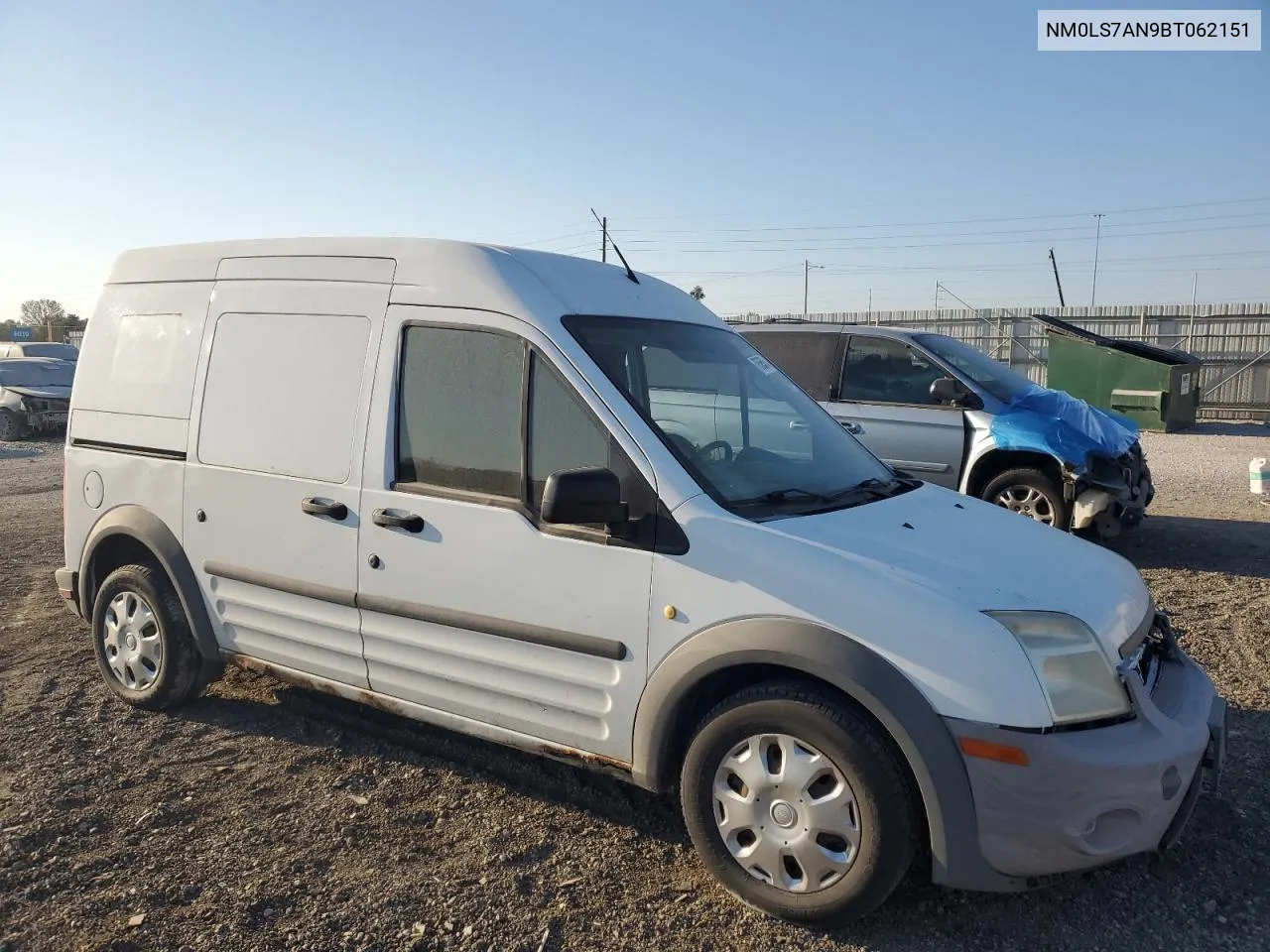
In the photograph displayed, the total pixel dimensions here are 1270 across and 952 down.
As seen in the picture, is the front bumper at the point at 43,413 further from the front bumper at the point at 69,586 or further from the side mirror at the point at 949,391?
the side mirror at the point at 949,391

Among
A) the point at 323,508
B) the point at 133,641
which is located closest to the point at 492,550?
the point at 323,508

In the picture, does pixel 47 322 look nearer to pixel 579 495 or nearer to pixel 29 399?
pixel 29 399

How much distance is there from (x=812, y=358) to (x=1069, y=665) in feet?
19.4

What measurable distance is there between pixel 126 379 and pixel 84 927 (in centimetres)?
259

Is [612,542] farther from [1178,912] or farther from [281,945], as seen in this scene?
[1178,912]

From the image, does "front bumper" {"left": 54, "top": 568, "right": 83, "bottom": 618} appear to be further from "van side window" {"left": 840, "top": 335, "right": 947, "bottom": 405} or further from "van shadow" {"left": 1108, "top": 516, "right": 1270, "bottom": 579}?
"van shadow" {"left": 1108, "top": 516, "right": 1270, "bottom": 579}

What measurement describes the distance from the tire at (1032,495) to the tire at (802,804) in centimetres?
502

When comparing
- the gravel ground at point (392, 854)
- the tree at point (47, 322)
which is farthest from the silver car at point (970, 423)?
the tree at point (47, 322)

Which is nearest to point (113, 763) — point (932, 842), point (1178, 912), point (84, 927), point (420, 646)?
point (84, 927)

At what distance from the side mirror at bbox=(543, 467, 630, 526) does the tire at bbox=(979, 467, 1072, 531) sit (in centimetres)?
517

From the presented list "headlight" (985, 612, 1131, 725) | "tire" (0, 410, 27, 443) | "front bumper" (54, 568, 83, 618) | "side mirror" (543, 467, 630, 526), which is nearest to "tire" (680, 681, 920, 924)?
"headlight" (985, 612, 1131, 725)

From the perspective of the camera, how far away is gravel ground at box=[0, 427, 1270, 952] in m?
2.91

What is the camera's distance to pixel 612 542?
313 centimetres

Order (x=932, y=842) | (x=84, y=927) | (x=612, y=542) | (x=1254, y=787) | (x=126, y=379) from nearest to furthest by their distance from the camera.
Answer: (x=932, y=842)
(x=84, y=927)
(x=612, y=542)
(x=1254, y=787)
(x=126, y=379)
